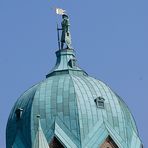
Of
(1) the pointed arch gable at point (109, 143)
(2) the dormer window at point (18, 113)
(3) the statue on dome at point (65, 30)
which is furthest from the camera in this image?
(3) the statue on dome at point (65, 30)

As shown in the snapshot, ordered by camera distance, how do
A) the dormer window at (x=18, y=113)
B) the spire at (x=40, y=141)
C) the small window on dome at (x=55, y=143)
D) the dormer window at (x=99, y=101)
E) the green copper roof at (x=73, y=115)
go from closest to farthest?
the spire at (x=40, y=141) < the small window on dome at (x=55, y=143) < the green copper roof at (x=73, y=115) < the dormer window at (x=99, y=101) < the dormer window at (x=18, y=113)

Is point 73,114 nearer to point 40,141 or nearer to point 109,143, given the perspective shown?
point 109,143

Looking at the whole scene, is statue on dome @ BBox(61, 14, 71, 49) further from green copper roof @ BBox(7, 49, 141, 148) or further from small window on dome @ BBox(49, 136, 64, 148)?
small window on dome @ BBox(49, 136, 64, 148)

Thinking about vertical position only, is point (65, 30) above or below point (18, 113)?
above

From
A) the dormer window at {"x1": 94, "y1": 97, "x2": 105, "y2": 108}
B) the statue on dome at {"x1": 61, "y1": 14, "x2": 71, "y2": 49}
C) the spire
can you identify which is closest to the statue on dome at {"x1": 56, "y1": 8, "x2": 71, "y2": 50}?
the statue on dome at {"x1": 61, "y1": 14, "x2": 71, "y2": 49}

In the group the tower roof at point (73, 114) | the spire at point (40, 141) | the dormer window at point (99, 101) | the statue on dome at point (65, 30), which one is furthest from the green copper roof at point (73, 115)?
the statue on dome at point (65, 30)

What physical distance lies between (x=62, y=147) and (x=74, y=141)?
3.56 feet

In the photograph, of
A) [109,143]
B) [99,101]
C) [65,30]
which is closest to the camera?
[109,143]

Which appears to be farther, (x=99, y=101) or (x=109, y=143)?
(x=99, y=101)

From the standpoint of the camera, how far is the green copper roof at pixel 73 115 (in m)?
81.5

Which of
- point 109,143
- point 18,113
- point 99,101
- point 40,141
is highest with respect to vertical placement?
point 99,101

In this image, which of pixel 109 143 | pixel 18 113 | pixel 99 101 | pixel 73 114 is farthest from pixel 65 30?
pixel 109 143

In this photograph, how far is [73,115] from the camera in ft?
269

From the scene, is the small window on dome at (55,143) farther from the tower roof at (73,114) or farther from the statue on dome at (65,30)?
the statue on dome at (65,30)
